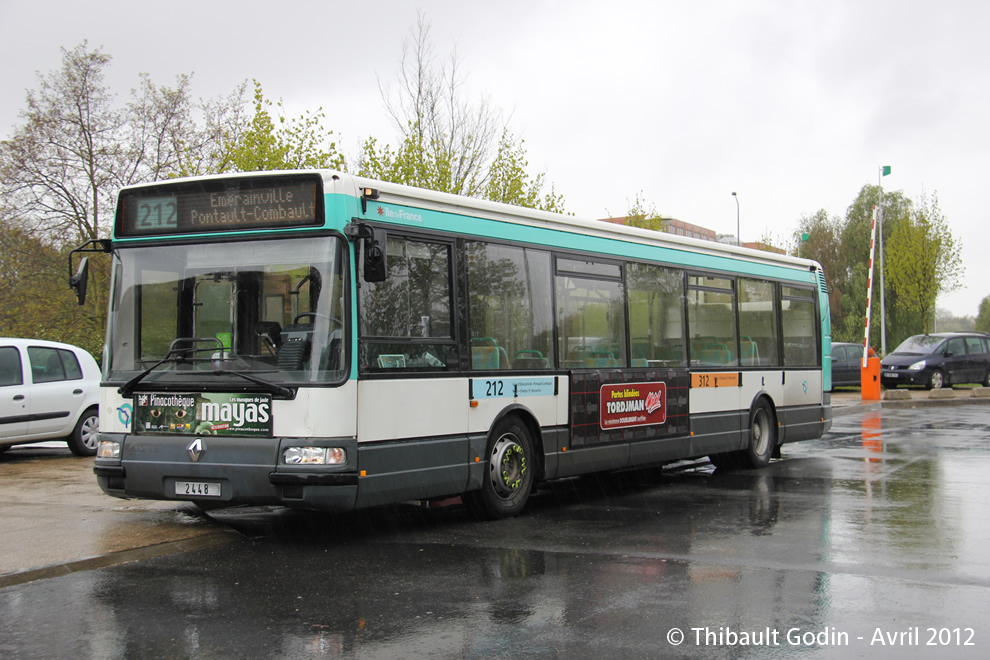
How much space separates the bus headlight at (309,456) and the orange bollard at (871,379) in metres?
23.7

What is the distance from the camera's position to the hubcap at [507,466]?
9.24 metres

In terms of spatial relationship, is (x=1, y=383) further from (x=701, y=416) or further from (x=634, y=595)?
(x=634, y=595)

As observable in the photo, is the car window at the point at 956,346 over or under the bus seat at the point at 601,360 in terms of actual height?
over

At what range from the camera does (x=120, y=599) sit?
6.22 m

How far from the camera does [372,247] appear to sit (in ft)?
25.2

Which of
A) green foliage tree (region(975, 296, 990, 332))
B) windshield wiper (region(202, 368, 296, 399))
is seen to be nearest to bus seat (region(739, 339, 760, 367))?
windshield wiper (region(202, 368, 296, 399))

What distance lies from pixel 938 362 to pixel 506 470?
1063 inches

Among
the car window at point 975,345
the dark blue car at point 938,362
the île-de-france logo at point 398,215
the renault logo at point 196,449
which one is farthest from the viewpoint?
the car window at point 975,345

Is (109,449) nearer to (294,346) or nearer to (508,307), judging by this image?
(294,346)

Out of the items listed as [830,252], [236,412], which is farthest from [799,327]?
[830,252]

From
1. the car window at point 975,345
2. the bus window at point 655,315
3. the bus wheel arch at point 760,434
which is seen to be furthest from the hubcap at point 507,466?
the car window at point 975,345

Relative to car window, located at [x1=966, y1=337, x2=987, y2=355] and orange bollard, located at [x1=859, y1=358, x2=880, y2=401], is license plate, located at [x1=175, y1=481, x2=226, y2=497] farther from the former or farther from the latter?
car window, located at [x1=966, y1=337, x2=987, y2=355]

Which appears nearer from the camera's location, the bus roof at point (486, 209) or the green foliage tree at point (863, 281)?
the bus roof at point (486, 209)

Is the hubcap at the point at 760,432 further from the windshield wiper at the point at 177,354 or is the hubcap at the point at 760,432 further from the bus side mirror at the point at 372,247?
the windshield wiper at the point at 177,354
